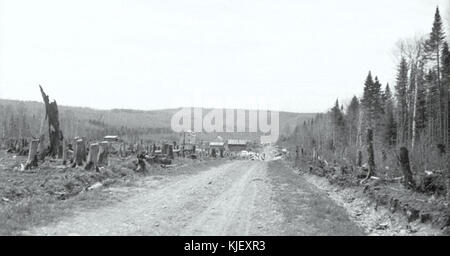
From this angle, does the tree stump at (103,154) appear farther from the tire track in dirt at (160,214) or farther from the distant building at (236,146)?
the distant building at (236,146)

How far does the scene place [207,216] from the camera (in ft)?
32.4

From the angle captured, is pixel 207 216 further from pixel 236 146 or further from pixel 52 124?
pixel 236 146

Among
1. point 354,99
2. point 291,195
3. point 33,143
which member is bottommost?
point 291,195

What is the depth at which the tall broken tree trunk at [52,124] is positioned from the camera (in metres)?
23.4

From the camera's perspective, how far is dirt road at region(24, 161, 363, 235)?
8.24 m

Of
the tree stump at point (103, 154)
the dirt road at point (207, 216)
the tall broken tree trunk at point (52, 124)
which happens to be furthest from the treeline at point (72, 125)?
the dirt road at point (207, 216)

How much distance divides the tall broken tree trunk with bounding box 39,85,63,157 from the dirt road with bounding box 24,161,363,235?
11.3 metres

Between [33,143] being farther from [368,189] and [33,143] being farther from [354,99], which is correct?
[354,99]

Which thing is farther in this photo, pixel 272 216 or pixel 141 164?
pixel 141 164
